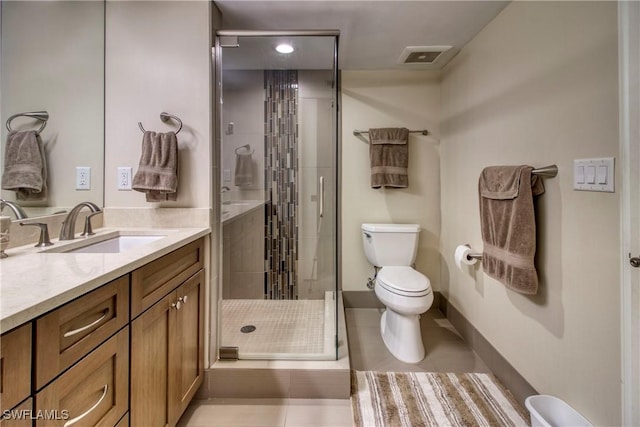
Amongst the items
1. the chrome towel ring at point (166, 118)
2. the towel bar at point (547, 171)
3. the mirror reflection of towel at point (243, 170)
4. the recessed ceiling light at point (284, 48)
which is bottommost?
the towel bar at point (547, 171)

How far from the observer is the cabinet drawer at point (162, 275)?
0.93 meters

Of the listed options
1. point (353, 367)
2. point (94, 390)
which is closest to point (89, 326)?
point (94, 390)

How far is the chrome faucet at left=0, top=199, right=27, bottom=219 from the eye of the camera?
1083 millimetres

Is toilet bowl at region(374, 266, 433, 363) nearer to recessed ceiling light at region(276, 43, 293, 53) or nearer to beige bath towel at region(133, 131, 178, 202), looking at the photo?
beige bath towel at region(133, 131, 178, 202)

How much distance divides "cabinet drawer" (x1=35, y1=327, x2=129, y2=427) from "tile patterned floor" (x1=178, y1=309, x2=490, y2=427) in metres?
0.68

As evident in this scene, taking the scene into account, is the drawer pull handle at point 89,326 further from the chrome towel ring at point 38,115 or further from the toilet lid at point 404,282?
the toilet lid at point 404,282

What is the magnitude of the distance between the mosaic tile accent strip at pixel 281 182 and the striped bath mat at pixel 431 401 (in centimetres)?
89

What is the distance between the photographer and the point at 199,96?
5.02 ft

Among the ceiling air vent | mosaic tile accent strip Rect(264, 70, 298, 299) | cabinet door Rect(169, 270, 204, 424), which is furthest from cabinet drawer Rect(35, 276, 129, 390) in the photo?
the ceiling air vent

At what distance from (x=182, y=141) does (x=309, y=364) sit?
1.41 metres

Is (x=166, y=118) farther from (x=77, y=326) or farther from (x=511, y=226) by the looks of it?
(x=511, y=226)

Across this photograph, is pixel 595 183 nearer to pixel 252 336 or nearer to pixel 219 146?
pixel 219 146

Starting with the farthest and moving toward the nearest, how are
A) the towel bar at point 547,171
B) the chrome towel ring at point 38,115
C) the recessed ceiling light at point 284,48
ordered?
the recessed ceiling light at point 284,48, the towel bar at point 547,171, the chrome towel ring at point 38,115

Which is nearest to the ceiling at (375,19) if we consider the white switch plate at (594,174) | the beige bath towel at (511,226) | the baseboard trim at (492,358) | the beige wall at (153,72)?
the beige wall at (153,72)
